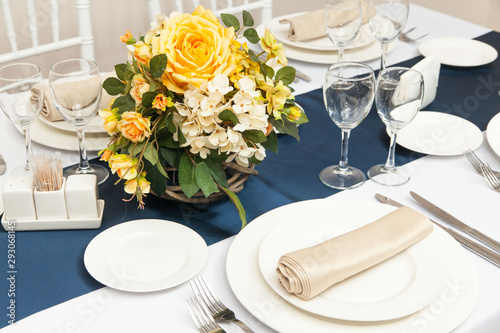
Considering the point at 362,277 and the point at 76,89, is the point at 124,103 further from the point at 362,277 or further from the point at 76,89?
the point at 362,277

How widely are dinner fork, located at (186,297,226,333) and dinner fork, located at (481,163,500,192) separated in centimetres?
59

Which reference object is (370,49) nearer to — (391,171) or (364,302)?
(391,171)

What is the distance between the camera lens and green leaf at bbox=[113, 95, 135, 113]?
897 mm

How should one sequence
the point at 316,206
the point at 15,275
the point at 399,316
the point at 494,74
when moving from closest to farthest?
the point at 399,316 → the point at 15,275 → the point at 316,206 → the point at 494,74

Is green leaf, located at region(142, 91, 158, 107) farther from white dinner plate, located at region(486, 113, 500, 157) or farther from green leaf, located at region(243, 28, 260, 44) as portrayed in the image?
white dinner plate, located at region(486, 113, 500, 157)

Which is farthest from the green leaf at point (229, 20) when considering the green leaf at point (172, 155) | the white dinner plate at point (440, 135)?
the white dinner plate at point (440, 135)

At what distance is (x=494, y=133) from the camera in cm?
117

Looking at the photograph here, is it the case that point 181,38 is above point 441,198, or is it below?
above

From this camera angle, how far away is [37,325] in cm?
74

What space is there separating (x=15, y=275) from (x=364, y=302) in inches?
19.5

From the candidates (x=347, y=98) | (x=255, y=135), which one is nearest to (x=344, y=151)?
(x=347, y=98)

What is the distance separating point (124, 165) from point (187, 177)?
0.11 meters

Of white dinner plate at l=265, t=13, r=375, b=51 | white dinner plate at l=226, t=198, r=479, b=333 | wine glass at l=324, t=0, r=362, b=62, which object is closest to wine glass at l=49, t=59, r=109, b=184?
white dinner plate at l=226, t=198, r=479, b=333

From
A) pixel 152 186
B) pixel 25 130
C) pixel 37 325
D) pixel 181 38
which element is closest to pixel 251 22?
pixel 181 38
